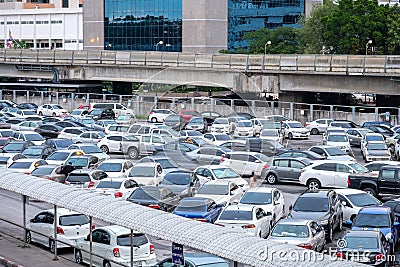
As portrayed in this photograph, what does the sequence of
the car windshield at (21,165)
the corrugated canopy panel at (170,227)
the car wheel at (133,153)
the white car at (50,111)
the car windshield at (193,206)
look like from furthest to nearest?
the white car at (50,111) < the car wheel at (133,153) < the car windshield at (21,165) < the car windshield at (193,206) < the corrugated canopy panel at (170,227)

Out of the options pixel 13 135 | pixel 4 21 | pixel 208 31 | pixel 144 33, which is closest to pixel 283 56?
pixel 13 135

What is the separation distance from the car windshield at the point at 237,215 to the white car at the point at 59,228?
3.86 meters

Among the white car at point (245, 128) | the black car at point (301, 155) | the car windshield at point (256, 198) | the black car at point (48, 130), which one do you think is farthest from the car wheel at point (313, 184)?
the black car at point (48, 130)

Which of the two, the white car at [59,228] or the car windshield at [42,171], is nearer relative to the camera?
the white car at [59,228]

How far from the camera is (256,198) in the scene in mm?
25531

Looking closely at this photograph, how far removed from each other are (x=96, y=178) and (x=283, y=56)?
33282 mm

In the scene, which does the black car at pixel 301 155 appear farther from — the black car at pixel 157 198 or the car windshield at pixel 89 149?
the black car at pixel 157 198

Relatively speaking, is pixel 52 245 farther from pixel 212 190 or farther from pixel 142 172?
pixel 142 172

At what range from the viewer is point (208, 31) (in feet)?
330

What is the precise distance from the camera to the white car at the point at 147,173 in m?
29.6

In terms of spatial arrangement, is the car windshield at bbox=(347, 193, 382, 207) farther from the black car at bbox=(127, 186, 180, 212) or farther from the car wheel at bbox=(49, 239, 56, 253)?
the car wheel at bbox=(49, 239, 56, 253)

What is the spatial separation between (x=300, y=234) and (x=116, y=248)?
4.78 meters

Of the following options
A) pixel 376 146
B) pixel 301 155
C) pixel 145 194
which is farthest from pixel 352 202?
pixel 376 146

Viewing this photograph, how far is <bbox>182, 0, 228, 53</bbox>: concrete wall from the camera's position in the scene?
101 m
